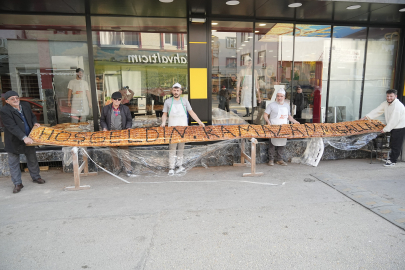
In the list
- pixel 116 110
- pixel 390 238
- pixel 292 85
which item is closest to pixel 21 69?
pixel 116 110

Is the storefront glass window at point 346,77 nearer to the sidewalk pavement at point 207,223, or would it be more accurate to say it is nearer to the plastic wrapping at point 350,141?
the plastic wrapping at point 350,141

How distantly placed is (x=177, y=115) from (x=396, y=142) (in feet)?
16.8

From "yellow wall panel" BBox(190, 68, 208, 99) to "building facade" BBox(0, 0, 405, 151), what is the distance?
23 mm

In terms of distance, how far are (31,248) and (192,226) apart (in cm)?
192

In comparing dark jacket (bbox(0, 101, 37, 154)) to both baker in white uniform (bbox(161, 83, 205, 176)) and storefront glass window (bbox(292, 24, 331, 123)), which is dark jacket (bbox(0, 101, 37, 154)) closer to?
baker in white uniform (bbox(161, 83, 205, 176))

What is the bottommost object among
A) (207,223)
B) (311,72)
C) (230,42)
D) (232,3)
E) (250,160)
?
(207,223)

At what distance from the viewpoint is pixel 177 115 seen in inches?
227

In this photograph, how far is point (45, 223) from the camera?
3.73m

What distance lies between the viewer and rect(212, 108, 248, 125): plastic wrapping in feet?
22.8

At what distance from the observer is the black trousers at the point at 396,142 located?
623 centimetres

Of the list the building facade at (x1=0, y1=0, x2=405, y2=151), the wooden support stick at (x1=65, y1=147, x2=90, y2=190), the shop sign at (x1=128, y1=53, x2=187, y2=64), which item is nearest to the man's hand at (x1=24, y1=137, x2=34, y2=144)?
the wooden support stick at (x1=65, y1=147, x2=90, y2=190)

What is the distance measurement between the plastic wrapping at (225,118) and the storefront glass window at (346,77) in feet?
9.55

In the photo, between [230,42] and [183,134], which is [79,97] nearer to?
[183,134]

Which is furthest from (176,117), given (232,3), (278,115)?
(232,3)
